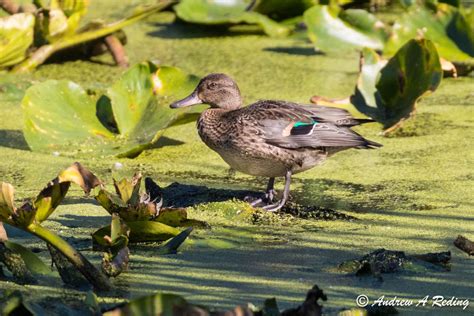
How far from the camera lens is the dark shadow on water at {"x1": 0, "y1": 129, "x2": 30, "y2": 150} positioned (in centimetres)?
597

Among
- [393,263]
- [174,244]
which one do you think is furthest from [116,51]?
[393,263]

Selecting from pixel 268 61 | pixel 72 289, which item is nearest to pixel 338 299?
pixel 72 289

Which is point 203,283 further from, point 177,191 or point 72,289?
point 177,191

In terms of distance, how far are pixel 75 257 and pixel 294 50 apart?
4.56 metres

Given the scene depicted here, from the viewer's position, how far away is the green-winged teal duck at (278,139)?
200 inches

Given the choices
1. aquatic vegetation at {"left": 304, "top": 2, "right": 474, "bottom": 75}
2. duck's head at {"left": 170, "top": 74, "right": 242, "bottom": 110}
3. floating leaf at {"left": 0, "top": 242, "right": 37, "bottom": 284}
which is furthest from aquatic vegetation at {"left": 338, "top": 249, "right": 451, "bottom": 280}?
aquatic vegetation at {"left": 304, "top": 2, "right": 474, "bottom": 75}

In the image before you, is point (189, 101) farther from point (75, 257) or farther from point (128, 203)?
point (75, 257)

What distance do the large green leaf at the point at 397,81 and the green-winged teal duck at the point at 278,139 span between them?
105cm

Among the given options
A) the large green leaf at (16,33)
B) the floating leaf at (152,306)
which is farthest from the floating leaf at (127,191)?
the large green leaf at (16,33)

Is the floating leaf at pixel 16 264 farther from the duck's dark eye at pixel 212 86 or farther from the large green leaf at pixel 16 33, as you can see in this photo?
the large green leaf at pixel 16 33

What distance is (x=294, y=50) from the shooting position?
26.0 ft

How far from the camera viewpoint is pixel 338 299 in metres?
3.71

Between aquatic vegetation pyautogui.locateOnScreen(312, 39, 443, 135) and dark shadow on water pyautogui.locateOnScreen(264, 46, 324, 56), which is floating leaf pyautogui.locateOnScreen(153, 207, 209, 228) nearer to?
aquatic vegetation pyautogui.locateOnScreen(312, 39, 443, 135)

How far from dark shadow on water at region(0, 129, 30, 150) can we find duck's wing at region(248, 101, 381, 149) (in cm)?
150
